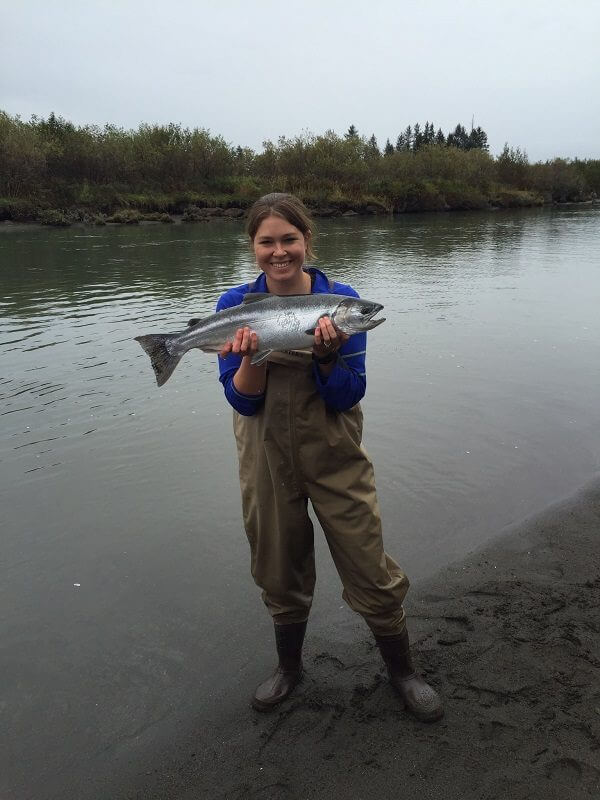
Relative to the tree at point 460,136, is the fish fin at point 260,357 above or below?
below

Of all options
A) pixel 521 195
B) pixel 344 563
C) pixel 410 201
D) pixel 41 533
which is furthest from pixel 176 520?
pixel 521 195

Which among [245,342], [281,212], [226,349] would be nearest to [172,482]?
[226,349]

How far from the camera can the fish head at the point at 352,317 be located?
291 centimetres

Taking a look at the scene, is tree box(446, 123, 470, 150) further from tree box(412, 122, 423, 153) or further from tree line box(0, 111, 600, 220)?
tree line box(0, 111, 600, 220)

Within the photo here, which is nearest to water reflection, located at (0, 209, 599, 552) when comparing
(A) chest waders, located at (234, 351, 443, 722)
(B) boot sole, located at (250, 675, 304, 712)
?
(A) chest waders, located at (234, 351, 443, 722)

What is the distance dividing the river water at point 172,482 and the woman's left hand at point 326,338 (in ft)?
6.97

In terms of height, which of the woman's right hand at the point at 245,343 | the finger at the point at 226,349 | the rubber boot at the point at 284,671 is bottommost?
the rubber boot at the point at 284,671

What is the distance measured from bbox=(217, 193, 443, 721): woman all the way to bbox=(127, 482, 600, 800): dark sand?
192 millimetres

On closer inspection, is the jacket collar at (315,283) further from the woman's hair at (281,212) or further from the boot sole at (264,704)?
the boot sole at (264,704)

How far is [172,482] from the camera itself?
614 cm

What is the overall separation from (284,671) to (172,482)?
3090 millimetres

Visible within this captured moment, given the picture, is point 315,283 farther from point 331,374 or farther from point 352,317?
point 331,374

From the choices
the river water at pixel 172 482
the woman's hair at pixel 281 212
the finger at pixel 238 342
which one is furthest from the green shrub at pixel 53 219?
the finger at pixel 238 342

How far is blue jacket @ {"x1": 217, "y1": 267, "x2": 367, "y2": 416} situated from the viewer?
115 inches
